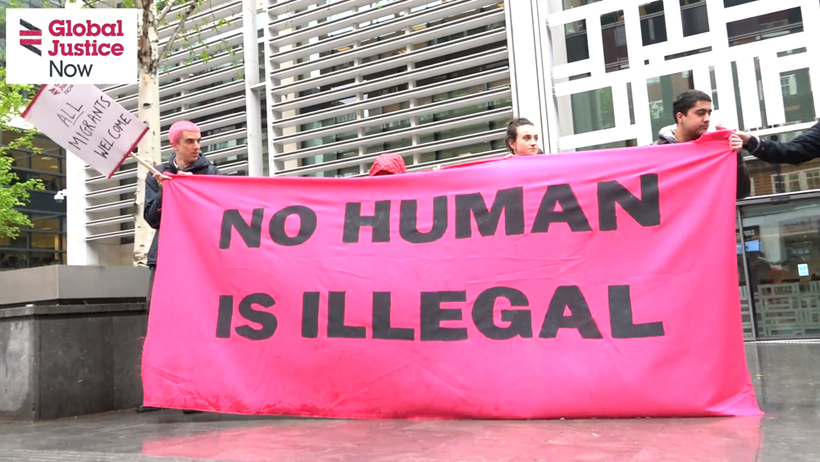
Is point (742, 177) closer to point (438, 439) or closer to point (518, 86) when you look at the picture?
point (438, 439)

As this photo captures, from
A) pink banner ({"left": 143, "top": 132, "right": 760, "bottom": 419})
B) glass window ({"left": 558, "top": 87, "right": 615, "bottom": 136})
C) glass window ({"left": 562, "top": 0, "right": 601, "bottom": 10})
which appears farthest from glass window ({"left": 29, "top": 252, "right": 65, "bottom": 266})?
pink banner ({"left": 143, "top": 132, "right": 760, "bottom": 419})

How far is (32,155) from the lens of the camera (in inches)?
1133

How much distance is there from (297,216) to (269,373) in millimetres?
1053

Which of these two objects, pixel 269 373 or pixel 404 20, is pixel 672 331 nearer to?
pixel 269 373

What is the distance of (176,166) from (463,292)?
2.38m

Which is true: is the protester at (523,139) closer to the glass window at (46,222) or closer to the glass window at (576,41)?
the glass window at (576,41)

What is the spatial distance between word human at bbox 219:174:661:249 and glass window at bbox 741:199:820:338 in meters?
8.64

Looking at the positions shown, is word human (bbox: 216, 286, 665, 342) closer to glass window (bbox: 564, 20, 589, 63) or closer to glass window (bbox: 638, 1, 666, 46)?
glass window (bbox: 638, 1, 666, 46)

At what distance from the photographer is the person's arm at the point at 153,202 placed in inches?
193

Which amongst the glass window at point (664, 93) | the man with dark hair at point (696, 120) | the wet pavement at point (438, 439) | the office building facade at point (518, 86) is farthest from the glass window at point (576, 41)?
the wet pavement at point (438, 439)

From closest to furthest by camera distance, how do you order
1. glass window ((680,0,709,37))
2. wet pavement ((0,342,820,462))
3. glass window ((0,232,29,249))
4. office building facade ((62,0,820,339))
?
wet pavement ((0,342,820,462)) → office building facade ((62,0,820,339)) → glass window ((680,0,709,37)) → glass window ((0,232,29,249))

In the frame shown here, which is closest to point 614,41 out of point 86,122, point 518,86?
point 518,86

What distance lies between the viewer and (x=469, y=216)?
426 cm

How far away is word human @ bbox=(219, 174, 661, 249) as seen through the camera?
399cm
